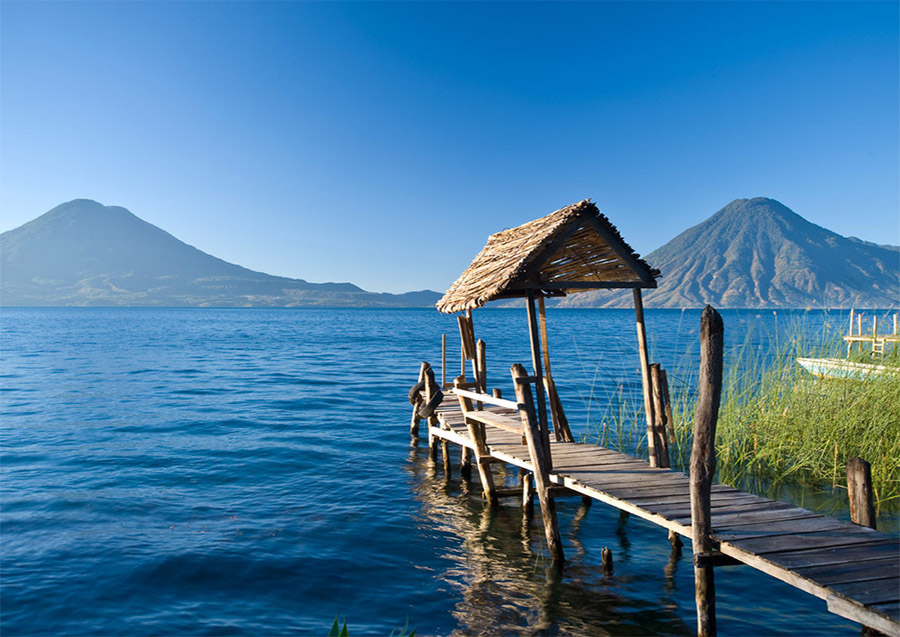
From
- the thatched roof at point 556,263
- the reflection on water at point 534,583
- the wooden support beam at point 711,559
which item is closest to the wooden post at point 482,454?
the reflection on water at point 534,583

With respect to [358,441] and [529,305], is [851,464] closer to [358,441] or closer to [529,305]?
[529,305]

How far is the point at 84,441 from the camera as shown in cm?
1723

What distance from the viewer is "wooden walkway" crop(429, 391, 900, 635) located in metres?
4.55

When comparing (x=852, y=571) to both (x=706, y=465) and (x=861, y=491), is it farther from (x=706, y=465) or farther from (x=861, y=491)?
(x=861, y=491)

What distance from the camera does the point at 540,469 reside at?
829cm

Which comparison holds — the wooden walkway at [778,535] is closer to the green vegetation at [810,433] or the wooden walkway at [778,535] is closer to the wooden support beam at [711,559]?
the wooden support beam at [711,559]

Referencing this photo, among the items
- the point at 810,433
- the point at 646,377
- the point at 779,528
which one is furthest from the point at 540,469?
the point at 810,433

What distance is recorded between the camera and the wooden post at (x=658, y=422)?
890 cm

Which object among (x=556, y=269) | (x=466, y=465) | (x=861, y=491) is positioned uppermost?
(x=556, y=269)

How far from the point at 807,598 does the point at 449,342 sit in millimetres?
74963

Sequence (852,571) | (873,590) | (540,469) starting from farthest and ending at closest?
1. (540,469)
2. (852,571)
3. (873,590)

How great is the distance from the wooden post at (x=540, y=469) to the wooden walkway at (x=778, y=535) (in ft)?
0.77

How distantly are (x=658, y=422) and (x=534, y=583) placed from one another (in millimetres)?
3223

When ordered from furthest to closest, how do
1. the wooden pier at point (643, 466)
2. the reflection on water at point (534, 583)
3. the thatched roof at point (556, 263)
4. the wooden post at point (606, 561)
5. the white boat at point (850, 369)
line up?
the white boat at point (850, 369)
the thatched roof at point (556, 263)
the wooden post at point (606, 561)
the reflection on water at point (534, 583)
the wooden pier at point (643, 466)
